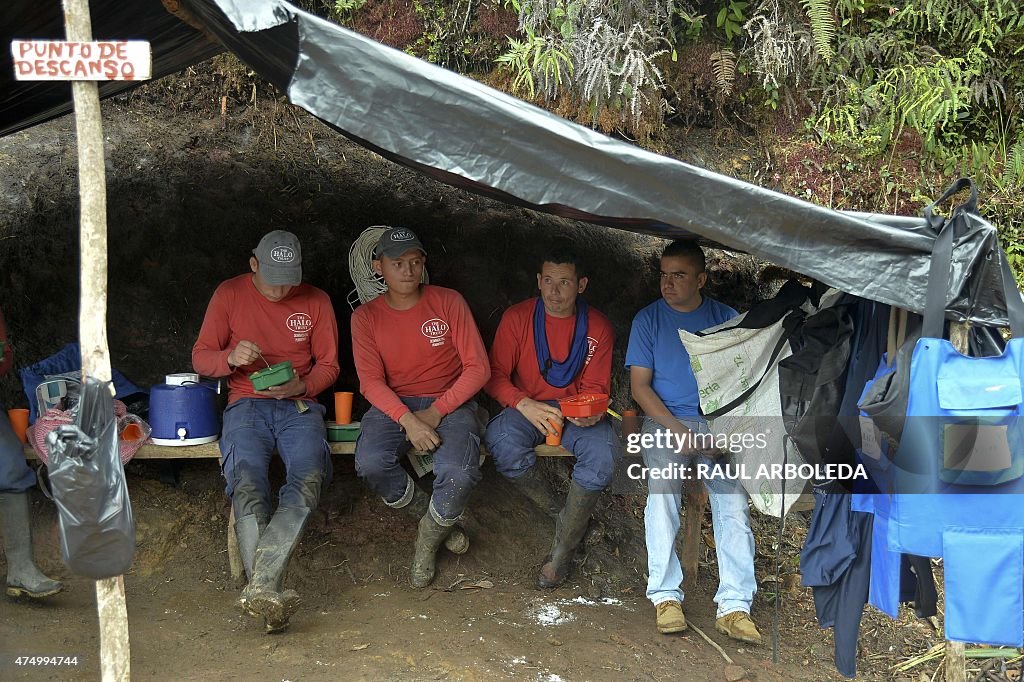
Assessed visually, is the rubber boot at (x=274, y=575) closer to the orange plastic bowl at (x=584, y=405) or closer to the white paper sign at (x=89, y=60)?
the orange plastic bowl at (x=584, y=405)

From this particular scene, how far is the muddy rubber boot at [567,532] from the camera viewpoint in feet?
14.4

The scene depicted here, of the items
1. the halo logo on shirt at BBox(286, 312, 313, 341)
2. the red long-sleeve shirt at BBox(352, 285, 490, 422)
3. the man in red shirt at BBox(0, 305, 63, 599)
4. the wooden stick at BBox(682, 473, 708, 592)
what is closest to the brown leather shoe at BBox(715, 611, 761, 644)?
the wooden stick at BBox(682, 473, 708, 592)

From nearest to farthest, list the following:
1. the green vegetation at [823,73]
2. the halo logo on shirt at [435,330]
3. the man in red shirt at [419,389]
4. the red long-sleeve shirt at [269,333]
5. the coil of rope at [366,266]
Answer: the man in red shirt at [419,389] < the red long-sleeve shirt at [269,333] < the halo logo on shirt at [435,330] < the coil of rope at [366,266] < the green vegetation at [823,73]

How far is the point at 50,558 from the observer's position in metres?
4.55

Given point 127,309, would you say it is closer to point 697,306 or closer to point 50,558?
point 50,558

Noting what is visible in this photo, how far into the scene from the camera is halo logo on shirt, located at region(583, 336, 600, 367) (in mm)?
4660

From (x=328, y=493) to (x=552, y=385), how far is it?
150cm

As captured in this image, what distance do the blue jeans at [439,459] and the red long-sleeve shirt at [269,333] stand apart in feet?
1.35

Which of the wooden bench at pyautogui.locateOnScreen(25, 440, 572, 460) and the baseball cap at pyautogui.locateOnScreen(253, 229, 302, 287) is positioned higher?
the baseball cap at pyautogui.locateOnScreen(253, 229, 302, 287)

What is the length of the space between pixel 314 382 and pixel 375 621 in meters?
1.20

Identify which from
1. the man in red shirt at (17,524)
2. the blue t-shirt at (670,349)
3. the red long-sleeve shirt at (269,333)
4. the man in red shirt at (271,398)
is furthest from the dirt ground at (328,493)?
the blue t-shirt at (670,349)

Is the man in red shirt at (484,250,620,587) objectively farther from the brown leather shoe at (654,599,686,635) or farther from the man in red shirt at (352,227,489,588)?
the brown leather shoe at (654,599,686,635)

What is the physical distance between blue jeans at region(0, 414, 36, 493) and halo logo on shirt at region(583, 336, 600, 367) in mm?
2692

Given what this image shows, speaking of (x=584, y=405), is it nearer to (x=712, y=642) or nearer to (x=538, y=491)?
(x=538, y=491)
